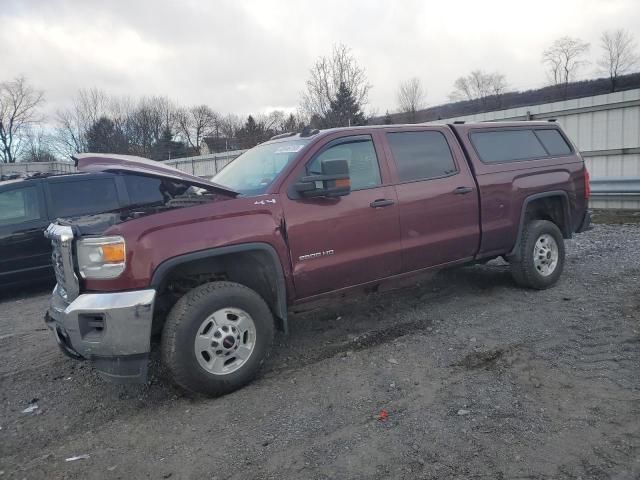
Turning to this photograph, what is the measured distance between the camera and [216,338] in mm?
3477

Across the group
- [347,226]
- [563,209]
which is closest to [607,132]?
[563,209]

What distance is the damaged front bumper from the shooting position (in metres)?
3.16

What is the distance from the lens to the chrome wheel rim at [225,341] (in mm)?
3432

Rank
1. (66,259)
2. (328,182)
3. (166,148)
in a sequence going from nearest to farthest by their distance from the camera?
(66,259), (328,182), (166,148)

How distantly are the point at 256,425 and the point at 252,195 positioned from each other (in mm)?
1728

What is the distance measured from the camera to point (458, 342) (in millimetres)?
4246

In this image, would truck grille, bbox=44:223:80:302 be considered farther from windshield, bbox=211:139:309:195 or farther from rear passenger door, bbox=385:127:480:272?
rear passenger door, bbox=385:127:480:272

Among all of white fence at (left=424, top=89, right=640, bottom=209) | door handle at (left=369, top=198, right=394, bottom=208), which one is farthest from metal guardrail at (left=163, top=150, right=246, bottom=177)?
door handle at (left=369, top=198, right=394, bottom=208)

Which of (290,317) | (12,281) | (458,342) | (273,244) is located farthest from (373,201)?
(12,281)

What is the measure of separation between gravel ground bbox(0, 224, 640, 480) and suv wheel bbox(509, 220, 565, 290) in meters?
0.41

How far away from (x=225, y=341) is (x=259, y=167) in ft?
5.73

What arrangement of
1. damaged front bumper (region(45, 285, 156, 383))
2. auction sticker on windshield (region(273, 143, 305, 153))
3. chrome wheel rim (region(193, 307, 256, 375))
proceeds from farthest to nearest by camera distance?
auction sticker on windshield (region(273, 143, 305, 153)) → chrome wheel rim (region(193, 307, 256, 375)) → damaged front bumper (region(45, 285, 156, 383))

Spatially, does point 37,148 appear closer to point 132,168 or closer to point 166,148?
point 166,148

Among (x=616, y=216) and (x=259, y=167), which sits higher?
(x=259, y=167)
